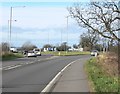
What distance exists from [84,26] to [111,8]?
5.97 m

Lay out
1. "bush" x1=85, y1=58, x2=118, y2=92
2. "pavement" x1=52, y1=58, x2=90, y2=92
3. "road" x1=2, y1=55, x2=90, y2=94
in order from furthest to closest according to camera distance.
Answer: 1. "road" x1=2, y1=55, x2=90, y2=94
2. "pavement" x1=52, y1=58, x2=90, y2=92
3. "bush" x1=85, y1=58, x2=118, y2=92

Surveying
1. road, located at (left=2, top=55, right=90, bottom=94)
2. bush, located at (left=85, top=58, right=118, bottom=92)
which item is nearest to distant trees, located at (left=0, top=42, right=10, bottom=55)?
road, located at (left=2, top=55, right=90, bottom=94)

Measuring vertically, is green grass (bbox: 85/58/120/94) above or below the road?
above

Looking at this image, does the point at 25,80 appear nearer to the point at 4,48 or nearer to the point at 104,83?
the point at 104,83

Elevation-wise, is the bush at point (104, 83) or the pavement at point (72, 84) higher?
the bush at point (104, 83)

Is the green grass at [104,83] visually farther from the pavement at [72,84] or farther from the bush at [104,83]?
the pavement at [72,84]

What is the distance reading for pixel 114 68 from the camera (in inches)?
742

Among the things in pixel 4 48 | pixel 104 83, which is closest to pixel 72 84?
pixel 104 83

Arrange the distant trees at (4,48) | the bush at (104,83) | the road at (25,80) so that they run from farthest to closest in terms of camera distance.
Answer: the distant trees at (4,48)
the road at (25,80)
the bush at (104,83)

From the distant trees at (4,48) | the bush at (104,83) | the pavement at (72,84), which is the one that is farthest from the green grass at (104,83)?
the distant trees at (4,48)

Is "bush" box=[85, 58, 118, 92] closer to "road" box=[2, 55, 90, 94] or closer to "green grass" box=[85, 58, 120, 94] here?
"green grass" box=[85, 58, 120, 94]

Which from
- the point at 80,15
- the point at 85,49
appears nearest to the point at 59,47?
the point at 85,49

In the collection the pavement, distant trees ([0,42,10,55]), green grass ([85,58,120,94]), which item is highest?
distant trees ([0,42,10,55])

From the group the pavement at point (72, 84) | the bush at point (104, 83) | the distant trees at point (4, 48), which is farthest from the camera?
the distant trees at point (4, 48)
